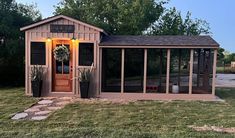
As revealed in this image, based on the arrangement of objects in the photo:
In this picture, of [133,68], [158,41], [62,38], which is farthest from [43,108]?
[133,68]

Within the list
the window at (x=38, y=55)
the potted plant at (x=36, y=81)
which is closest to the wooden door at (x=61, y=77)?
the window at (x=38, y=55)

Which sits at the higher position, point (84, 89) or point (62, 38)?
point (62, 38)

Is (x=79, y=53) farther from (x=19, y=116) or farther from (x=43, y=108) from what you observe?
(x=19, y=116)

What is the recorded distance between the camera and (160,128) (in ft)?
20.4

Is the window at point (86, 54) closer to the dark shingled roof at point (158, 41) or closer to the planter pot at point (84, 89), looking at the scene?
the dark shingled roof at point (158, 41)

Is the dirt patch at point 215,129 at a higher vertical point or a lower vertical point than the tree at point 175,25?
lower

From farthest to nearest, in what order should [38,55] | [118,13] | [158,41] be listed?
[118,13]
[158,41]
[38,55]

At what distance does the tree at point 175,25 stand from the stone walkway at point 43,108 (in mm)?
13140

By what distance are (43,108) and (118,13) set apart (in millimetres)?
13321

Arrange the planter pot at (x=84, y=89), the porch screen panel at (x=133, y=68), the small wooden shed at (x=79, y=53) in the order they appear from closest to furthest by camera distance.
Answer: the planter pot at (x=84, y=89)
the small wooden shed at (x=79, y=53)
the porch screen panel at (x=133, y=68)

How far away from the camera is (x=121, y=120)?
6922mm

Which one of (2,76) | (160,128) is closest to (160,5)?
(2,76)

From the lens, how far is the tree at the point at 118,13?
19.9m

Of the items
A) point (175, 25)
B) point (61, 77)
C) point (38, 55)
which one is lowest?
point (61, 77)
